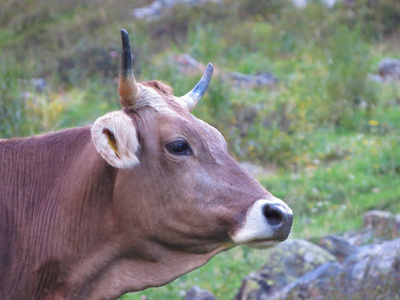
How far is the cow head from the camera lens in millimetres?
3699

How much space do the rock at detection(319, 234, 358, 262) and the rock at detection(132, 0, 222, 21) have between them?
18.7 meters

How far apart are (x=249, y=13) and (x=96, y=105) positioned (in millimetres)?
12431

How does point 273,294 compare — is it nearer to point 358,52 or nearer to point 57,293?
point 57,293

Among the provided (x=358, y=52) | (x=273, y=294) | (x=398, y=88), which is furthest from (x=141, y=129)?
(x=398, y=88)

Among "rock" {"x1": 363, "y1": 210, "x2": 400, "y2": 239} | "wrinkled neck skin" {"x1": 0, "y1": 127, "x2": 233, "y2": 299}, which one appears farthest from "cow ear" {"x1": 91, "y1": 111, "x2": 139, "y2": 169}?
"rock" {"x1": 363, "y1": 210, "x2": 400, "y2": 239}

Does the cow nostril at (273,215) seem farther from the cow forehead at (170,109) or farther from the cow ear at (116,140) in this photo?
the cow ear at (116,140)

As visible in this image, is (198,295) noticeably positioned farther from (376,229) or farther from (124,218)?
(376,229)

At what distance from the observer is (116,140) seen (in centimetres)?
370

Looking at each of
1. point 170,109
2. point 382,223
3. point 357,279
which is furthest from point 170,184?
point 382,223

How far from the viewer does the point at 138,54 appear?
1316 centimetres

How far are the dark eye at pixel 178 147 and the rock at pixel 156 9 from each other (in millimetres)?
20984

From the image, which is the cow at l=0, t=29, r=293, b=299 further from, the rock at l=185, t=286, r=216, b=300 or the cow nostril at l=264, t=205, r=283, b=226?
the rock at l=185, t=286, r=216, b=300

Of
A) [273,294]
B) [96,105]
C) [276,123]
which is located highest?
[273,294]

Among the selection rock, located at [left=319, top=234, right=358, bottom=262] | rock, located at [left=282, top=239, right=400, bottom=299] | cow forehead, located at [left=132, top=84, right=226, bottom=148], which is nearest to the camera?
cow forehead, located at [left=132, top=84, right=226, bottom=148]
